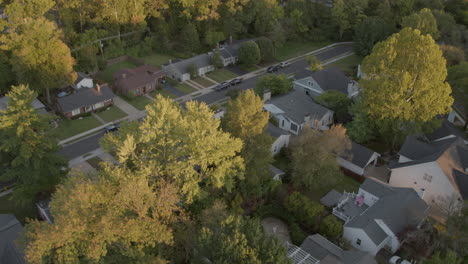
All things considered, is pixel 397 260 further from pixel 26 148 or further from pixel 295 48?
pixel 295 48

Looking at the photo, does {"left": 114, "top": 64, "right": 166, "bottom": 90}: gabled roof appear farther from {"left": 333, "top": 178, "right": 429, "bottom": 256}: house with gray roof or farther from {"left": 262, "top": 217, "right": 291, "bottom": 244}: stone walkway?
{"left": 333, "top": 178, "right": 429, "bottom": 256}: house with gray roof

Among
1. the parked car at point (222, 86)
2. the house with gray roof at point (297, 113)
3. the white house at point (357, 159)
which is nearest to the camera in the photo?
the white house at point (357, 159)

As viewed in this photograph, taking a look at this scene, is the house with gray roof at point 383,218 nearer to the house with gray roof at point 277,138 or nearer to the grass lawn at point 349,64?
the house with gray roof at point 277,138

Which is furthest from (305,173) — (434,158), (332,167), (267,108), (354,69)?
(354,69)

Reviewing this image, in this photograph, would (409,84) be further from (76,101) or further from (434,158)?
(76,101)

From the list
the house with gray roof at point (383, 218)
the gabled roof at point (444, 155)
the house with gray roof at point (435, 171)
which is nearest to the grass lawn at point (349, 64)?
the gabled roof at point (444, 155)

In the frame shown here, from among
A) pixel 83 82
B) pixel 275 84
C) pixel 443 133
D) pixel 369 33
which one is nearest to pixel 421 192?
pixel 443 133

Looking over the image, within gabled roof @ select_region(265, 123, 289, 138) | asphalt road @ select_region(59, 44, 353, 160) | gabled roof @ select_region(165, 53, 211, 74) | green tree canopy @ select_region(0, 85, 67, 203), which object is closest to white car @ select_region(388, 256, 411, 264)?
gabled roof @ select_region(265, 123, 289, 138)
